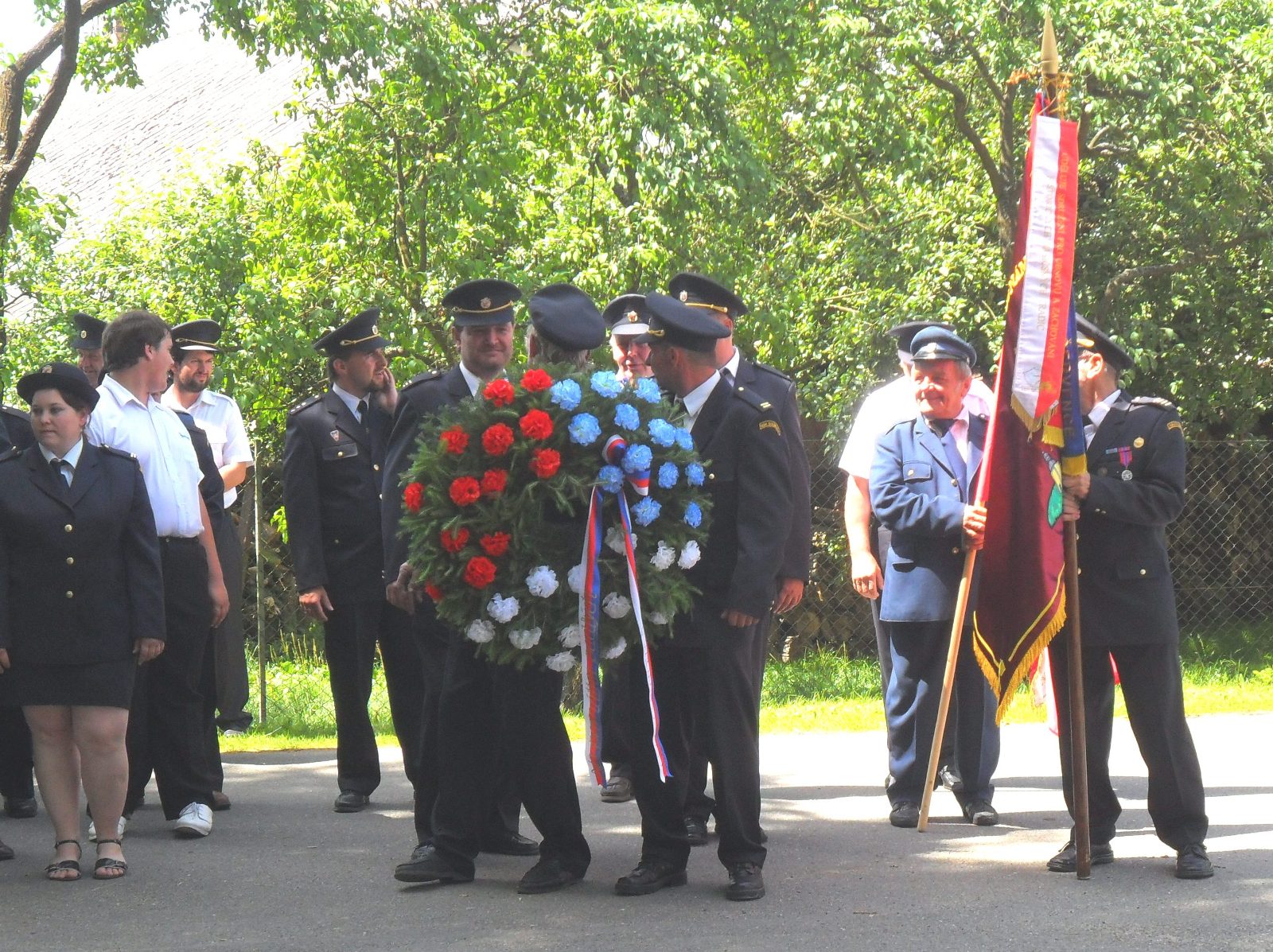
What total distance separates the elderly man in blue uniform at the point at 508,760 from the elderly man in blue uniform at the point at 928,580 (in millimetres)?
1835

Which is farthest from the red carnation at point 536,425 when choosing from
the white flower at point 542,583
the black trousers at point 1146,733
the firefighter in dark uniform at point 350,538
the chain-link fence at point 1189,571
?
the chain-link fence at point 1189,571

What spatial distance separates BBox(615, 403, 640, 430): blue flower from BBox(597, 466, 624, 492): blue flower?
0.15 m

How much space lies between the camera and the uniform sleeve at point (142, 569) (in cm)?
618

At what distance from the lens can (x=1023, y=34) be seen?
1382cm

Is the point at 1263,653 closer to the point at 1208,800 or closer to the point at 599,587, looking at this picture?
the point at 1208,800

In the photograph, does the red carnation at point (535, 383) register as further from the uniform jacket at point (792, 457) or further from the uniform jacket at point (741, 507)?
the uniform jacket at point (792, 457)

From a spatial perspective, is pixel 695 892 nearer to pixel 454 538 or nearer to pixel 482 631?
pixel 482 631

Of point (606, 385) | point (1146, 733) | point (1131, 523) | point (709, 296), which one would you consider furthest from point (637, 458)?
point (1146, 733)

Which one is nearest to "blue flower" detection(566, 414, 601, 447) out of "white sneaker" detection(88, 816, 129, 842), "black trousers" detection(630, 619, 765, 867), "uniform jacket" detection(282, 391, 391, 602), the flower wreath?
the flower wreath

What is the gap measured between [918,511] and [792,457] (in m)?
0.64

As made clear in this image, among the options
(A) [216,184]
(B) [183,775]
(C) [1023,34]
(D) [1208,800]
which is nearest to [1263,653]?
(C) [1023,34]

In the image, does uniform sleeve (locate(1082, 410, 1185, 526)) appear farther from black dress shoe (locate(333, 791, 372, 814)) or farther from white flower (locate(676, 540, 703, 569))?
black dress shoe (locate(333, 791, 372, 814))

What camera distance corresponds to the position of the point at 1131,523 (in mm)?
6066

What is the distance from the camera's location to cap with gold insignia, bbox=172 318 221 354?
8.44m
